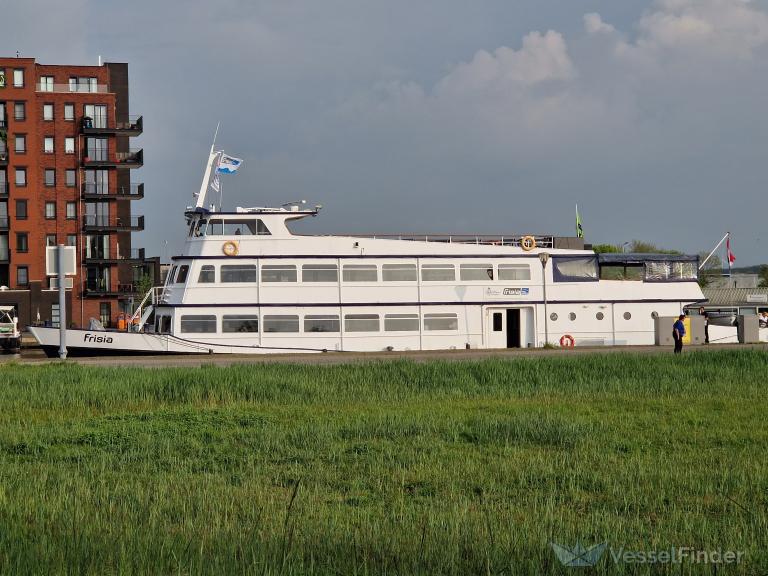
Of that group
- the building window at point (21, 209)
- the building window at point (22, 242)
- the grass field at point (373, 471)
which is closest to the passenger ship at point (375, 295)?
the grass field at point (373, 471)

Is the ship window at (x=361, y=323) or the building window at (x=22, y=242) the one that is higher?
the building window at (x=22, y=242)

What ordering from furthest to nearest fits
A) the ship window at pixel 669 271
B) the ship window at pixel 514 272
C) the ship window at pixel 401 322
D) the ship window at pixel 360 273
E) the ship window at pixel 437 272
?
the ship window at pixel 669 271, the ship window at pixel 514 272, the ship window at pixel 437 272, the ship window at pixel 401 322, the ship window at pixel 360 273

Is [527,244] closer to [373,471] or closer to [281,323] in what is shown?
[281,323]

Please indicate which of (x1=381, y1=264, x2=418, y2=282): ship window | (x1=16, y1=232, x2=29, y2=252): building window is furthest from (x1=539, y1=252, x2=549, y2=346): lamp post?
(x1=16, y1=232, x2=29, y2=252): building window

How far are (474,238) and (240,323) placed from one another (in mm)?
10452

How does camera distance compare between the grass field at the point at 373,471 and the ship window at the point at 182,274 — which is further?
the ship window at the point at 182,274

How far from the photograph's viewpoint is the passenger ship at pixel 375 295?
38.7m

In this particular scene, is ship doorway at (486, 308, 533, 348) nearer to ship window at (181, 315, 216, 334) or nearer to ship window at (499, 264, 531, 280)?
ship window at (499, 264, 531, 280)

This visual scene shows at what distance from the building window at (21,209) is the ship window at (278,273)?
152 ft

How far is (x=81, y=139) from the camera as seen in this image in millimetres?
80750

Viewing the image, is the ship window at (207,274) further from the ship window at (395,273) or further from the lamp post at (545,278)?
the lamp post at (545,278)

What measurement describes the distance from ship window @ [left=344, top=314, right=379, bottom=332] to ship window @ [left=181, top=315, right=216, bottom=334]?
5195mm

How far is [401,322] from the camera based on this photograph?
131 ft

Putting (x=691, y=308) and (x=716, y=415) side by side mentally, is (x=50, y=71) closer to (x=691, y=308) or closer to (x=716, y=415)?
(x=691, y=308)
